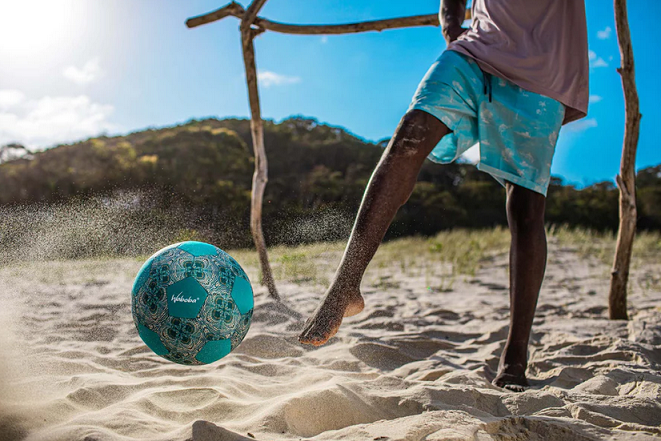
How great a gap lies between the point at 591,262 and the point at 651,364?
17.2 feet

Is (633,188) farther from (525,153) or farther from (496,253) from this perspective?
(496,253)

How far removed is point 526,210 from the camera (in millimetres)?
2193

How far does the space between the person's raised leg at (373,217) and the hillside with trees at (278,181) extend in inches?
447

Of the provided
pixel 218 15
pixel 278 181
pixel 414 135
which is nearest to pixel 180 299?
pixel 414 135

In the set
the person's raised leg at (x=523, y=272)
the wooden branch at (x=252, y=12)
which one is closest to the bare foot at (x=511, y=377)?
the person's raised leg at (x=523, y=272)

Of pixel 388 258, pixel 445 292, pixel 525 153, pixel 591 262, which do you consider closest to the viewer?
pixel 525 153

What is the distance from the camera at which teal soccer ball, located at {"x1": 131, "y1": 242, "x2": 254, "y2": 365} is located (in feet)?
6.17

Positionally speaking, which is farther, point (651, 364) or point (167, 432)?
point (651, 364)

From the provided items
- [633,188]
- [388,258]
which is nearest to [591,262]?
[388,258]

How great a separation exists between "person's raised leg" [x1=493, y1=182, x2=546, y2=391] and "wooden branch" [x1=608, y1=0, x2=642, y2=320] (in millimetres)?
2145

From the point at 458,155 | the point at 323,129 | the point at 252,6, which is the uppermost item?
the point at 323,129

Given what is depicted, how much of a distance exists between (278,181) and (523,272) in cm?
1799

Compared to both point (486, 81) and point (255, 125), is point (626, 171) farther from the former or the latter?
point (255, 125)

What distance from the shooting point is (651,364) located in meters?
2.61
